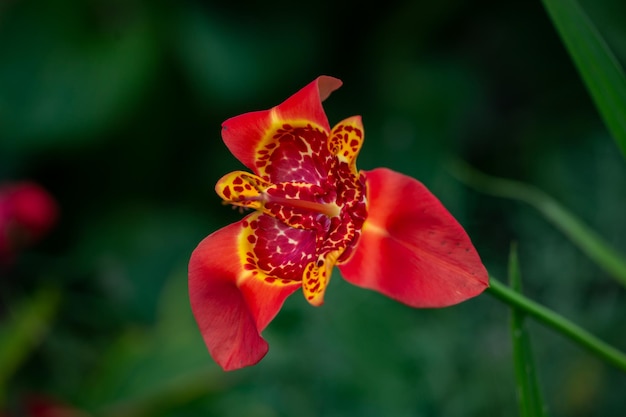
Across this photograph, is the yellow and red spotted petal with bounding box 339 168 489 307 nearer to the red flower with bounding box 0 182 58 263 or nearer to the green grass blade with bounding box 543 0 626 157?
the green grass blade with bounding box 543 0 626 157

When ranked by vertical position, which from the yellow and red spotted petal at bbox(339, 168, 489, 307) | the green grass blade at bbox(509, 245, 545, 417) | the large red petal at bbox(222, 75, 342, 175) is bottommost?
the green grass blade at bbox(509, 245, 545, 417)

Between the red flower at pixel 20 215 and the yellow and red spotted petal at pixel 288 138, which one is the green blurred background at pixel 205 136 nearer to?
the red flower at pixel 20 215

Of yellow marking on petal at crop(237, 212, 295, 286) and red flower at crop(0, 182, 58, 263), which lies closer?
yellow marking on petal at crop(237, 212, 295, 286)

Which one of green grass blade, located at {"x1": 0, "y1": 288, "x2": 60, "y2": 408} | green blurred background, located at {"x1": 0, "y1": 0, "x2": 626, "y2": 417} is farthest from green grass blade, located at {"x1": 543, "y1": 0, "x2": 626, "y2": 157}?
green grass blade, located at {"x1": 0, "y1": 288, "x2": 60, "y2": 408}

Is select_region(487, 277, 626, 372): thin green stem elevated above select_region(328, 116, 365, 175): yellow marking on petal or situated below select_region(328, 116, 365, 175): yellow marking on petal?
below

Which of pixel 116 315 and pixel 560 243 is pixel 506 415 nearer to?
pixel 560 243

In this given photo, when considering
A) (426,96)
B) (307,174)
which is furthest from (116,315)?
(307,174)
